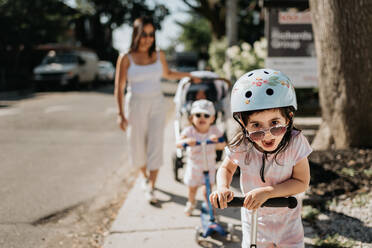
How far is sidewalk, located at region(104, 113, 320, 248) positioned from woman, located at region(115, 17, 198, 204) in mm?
214

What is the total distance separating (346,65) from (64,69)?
758 inches

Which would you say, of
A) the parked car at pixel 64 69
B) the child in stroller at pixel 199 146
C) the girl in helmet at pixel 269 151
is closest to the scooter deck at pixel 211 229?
the child in stroller at pixel 199 146

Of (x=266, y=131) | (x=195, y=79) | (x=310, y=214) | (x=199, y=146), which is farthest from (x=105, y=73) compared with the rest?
(x=266, y=131)

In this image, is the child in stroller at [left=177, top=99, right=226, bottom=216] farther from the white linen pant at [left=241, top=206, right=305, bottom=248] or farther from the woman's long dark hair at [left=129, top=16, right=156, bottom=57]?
the white linen pant at [left=241, top=206, right=305, bottom=248]

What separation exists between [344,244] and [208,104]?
177cm

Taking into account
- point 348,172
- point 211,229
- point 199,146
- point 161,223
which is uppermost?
point 199,146

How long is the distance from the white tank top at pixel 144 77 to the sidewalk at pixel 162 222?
1299mm

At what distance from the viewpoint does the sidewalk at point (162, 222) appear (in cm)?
353

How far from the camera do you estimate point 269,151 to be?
223 centimetres

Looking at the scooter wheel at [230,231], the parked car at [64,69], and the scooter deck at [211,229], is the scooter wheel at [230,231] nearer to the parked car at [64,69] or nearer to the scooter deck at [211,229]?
the scooter deck at [211,229]

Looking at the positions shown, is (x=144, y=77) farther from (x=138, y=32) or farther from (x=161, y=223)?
(x=161, y=223)

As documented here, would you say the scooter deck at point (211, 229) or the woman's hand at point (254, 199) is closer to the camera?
the woman's hand at point (254, 199)

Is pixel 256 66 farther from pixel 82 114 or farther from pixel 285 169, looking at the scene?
pixel 285 169

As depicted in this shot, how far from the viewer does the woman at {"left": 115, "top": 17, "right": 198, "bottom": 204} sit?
4.44m
